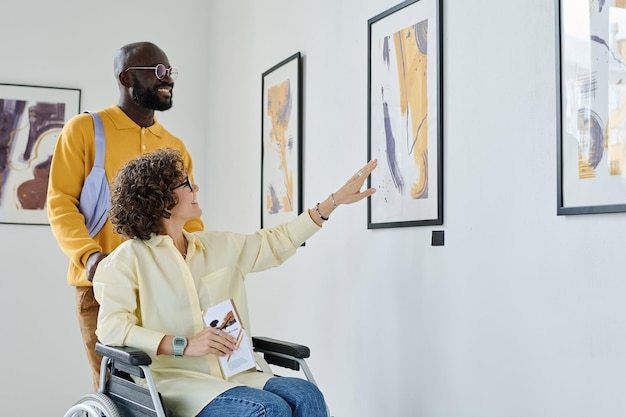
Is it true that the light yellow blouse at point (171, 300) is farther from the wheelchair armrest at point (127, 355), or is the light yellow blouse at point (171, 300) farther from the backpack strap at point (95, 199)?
the backpack strap at point (95, 199)

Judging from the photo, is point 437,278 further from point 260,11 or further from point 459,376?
point 260,11

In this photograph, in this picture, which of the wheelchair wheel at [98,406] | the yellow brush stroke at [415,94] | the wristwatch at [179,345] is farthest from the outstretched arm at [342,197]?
the wheelchair wheel at [98,406]

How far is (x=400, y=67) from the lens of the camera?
2.82 metres

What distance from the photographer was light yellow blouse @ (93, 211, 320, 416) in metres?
2.22

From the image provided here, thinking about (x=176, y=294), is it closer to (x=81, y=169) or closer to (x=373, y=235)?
(x=81, y=169)

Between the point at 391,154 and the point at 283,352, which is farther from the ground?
the point at 391,154

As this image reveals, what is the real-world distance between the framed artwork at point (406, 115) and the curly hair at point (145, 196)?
785 millimetres

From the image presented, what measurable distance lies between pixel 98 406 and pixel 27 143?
2615mm

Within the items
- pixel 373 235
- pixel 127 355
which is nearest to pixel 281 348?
pixel 127 355

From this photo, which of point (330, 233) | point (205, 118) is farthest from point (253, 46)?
point (330, 233)

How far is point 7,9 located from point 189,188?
266 centimetres

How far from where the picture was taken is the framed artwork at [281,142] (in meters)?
3.59

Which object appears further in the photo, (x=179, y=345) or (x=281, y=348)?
(x=281, y=348)

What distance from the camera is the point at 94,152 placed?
286cm
